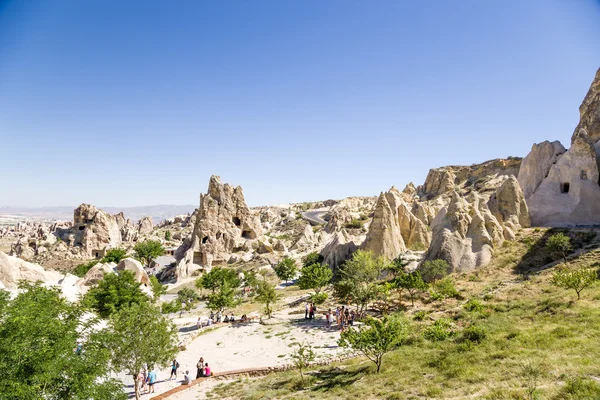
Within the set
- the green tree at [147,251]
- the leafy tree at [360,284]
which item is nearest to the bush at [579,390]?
the leafy tree at [360,284]

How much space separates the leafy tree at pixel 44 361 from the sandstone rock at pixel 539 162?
A: 54891mm

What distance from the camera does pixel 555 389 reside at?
11.2 meters

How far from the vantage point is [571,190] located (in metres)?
41.8

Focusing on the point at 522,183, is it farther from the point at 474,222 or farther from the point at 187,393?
the point at 187,393

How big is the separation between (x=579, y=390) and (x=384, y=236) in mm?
35206

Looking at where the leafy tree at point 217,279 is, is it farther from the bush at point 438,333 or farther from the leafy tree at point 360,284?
the bush at point 438,333

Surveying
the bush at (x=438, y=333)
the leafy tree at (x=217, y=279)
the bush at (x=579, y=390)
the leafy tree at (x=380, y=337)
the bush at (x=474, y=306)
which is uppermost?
the bush at (x=579, y=390)

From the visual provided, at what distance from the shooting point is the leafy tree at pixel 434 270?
33.6m

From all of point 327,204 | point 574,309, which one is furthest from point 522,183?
point 327,204

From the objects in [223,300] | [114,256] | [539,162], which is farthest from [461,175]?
[114,256]

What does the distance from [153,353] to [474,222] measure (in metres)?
33.9

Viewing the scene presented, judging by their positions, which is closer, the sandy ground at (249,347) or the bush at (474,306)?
the sandy ground at (249,347)

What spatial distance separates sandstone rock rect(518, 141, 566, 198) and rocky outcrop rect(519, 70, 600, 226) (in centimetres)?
36

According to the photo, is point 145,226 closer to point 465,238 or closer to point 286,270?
point 286,270
